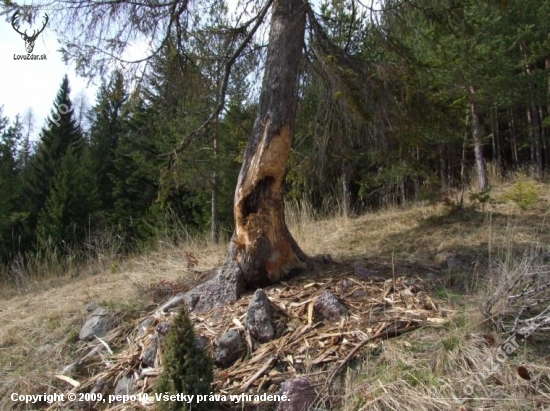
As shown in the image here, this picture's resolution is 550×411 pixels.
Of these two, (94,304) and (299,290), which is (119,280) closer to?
(94,304)

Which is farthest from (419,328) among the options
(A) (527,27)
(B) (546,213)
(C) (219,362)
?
(A) (527,27)

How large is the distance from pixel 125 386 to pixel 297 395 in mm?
1261

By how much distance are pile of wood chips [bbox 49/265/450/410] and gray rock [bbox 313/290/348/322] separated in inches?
1.7

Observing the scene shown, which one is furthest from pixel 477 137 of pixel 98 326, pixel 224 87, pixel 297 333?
pixel 98 326

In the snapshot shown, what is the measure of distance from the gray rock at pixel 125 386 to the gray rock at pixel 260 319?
2.87ft

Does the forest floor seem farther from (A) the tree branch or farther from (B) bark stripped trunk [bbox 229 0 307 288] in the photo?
(A) the tree branch

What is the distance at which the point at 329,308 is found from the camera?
3.23m

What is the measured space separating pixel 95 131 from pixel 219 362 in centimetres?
2303

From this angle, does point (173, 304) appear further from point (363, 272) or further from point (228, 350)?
point (363, 272)

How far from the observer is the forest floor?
2398mm

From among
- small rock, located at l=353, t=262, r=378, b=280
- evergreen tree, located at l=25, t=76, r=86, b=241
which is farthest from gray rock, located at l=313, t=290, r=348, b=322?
evergreen tree, located at l=25, t=76, r=86, b=241

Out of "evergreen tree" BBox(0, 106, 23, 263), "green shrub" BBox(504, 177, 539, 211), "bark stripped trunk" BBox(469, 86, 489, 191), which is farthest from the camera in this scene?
"evergreen tree" BBox(0, 106, 23, 263)

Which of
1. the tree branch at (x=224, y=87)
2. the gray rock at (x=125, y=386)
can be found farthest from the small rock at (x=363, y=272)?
the tree branch at (x=224, y=87)

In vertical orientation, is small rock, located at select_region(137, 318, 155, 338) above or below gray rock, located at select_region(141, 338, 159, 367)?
above
